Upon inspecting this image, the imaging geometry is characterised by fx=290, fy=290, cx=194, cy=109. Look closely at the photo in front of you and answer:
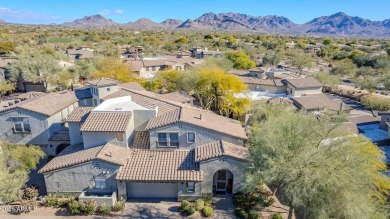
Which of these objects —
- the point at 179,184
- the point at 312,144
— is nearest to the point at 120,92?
the point at 179,184

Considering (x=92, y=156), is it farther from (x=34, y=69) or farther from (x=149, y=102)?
(x=34, y=69)

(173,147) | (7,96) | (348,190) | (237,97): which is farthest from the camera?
(7,96)

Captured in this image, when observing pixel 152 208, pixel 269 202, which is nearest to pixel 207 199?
pixel 152 208

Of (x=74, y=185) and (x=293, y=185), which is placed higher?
(x=293, y=185)

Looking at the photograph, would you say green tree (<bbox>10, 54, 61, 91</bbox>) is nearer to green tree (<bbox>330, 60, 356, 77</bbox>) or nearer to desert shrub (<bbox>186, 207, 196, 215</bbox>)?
desert shrub (<bbox>186, 207, 196, 215</bbox>)

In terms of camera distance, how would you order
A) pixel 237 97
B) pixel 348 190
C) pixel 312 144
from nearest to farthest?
pixel 348 190, pixel 312 144, pixel 237 97

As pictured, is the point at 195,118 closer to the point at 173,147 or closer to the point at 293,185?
the point at 173,147

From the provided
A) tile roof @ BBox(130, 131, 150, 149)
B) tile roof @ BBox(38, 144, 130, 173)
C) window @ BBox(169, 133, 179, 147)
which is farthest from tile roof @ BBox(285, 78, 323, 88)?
tile roof @ BBox(38, 144, 130, 173)
